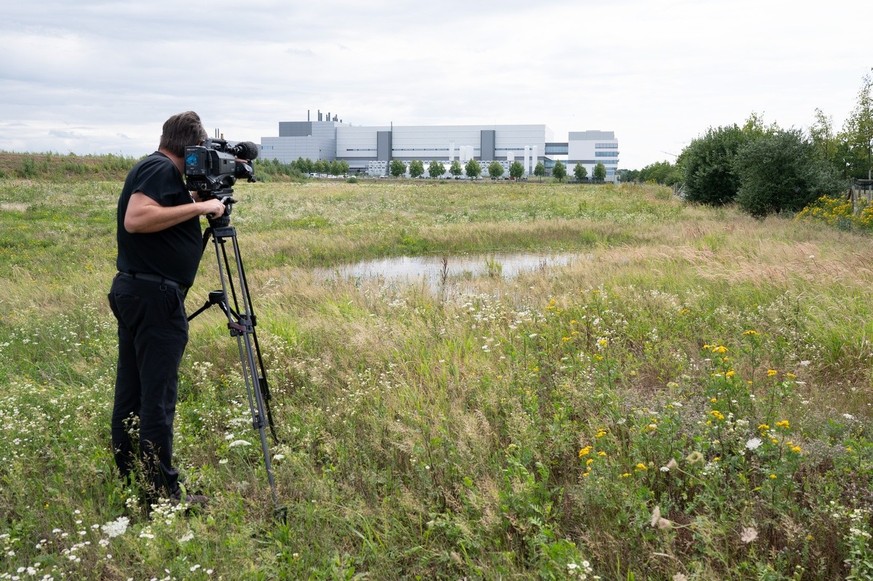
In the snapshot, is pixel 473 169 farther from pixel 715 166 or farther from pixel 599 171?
pixel 715 166

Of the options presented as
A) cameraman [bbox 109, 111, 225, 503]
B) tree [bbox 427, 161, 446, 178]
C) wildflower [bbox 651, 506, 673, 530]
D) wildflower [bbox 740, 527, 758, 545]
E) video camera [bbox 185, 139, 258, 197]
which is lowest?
wildflower [bbox 740, 527, 758, 545]

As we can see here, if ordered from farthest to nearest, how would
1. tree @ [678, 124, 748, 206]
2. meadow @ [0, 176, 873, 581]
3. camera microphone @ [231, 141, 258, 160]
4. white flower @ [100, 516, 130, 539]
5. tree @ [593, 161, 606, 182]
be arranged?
tree @ [593, 161, 606, 182]
tree @ [678, 124, 748, 206]
camera microphone @ [231, 141, 258, 160]
white flower @ [100, 516, 130, 539]
meadow @ [0, 176, 873, 581]

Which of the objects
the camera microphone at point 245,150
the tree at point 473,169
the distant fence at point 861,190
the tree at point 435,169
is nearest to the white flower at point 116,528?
the camera microphone at point 245,150

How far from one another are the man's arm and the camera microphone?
67cm

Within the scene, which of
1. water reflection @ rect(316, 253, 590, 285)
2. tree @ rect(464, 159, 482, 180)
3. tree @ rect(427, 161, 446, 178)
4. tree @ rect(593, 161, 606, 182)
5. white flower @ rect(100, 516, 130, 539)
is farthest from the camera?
tree @ rect(593, 161, 606, 182)

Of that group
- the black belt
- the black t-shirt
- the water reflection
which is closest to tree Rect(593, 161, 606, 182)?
the water reflection

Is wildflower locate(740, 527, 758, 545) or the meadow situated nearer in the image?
wildflower locate(740, 527, 758, 545)

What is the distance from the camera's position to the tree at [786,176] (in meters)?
24.9

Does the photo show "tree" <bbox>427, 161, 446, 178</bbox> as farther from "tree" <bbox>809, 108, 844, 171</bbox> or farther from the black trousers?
the black trousers

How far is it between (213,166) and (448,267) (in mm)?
11098

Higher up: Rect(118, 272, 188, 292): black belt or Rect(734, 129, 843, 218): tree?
Rect(734, 129, 843, 218): tree

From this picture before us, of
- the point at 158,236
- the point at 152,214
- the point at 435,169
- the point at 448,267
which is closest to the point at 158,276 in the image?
the point at 158,236

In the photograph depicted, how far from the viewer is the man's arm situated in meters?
3.84

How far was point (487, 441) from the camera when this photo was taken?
4.39 m
